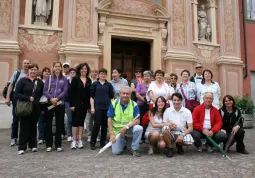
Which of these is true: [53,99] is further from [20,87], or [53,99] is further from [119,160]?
[119,160]

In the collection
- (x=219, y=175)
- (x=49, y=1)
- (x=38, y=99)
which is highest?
(x=49, y=1)

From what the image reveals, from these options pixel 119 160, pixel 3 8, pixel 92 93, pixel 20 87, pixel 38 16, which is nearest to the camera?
pixel 119 160

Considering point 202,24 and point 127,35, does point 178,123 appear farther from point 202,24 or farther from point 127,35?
point 202,24

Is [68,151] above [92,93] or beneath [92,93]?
beneath

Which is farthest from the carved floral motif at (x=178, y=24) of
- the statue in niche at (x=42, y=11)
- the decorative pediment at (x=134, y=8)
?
the statue in niche at (x=42, y=11)

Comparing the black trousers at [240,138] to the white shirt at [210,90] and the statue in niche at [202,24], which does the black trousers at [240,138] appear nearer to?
the white shirt at [210,90]

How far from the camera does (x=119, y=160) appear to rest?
13.4 feet

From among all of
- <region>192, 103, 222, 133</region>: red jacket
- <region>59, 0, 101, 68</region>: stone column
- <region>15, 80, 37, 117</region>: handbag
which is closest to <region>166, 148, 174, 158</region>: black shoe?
<region>192, 103, 222, 133</region>: red jacket

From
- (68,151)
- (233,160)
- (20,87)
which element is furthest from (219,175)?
(20,87)

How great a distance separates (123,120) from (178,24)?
22.3 feet

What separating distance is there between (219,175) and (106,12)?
7411 millimetres

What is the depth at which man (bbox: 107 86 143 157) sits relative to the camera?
4.46 m

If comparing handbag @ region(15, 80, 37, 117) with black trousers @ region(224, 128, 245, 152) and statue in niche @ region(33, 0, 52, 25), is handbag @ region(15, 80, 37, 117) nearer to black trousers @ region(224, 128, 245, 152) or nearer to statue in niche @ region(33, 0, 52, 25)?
black trousers @ region(224, 128, 245, 152)

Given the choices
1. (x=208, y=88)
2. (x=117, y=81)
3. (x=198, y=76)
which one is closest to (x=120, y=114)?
(x=117, y=81)
